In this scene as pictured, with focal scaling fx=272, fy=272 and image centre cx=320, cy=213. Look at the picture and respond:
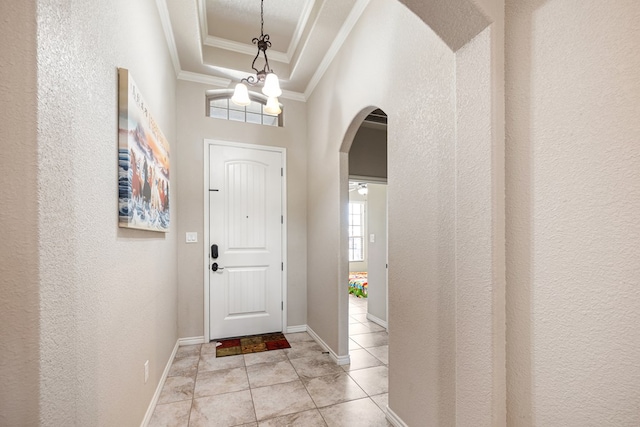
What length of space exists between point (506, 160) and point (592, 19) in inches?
17.6

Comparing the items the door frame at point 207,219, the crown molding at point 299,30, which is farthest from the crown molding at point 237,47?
the door frame at point 207,219

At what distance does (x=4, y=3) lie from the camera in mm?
668

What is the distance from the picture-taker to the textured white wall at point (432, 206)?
3.37 feet

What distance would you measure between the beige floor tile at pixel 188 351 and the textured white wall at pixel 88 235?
3.12 ft

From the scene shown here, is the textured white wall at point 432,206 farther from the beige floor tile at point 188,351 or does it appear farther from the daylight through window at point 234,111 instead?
the beige floor tile at point 188,351

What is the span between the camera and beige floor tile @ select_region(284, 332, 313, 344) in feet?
10.6

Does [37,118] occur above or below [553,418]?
above

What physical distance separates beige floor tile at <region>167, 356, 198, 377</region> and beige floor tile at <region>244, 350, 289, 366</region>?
475 mm

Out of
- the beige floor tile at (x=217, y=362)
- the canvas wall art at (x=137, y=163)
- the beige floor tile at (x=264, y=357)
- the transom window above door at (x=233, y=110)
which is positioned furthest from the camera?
the transom window above door at (x=233, y=110)

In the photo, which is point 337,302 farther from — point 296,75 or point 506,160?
point 296,75

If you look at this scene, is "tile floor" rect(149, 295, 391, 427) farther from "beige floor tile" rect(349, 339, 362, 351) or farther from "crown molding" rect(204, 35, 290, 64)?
"crown molding" rect(204, 35, 290, 64)

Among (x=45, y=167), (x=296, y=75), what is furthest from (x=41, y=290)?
(x=296, y=75)

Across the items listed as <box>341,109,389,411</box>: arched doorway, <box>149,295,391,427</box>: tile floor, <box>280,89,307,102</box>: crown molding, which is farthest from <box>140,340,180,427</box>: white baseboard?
<box>280,89,307,102</box>: crown molding

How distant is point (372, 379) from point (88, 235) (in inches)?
91.2
